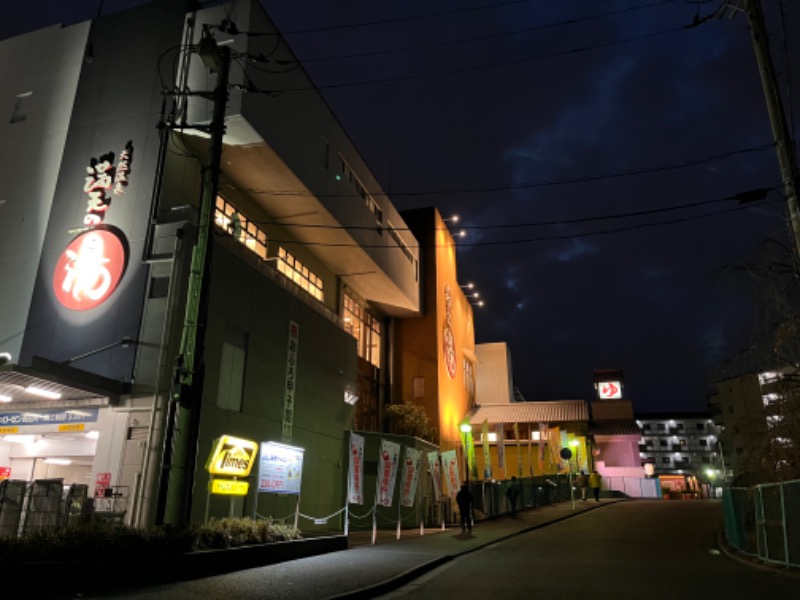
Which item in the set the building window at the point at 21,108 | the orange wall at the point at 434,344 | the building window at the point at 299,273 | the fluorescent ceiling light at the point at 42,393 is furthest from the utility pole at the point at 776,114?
the orange wall at the point at 434,344

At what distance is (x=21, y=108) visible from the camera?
2466 centimetres

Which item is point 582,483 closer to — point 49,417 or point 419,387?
point 419,387

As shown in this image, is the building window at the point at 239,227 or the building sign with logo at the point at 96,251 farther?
the building window at the point at 239,227

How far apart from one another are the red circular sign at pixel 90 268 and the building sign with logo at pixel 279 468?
7581mm

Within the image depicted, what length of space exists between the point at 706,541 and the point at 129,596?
17036 mm

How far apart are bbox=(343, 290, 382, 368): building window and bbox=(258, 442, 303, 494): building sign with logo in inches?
646

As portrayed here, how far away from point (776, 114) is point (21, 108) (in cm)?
2667

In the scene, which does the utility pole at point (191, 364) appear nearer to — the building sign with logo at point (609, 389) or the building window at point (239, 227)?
the building window at point (239, 227)

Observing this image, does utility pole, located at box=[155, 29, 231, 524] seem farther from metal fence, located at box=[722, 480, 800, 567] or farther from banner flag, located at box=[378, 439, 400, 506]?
metal fence, located at box=[722, 480, 800, 567]

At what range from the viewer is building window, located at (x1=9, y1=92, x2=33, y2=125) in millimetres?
24438

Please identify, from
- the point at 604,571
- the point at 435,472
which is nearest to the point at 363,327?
the point at 435,472

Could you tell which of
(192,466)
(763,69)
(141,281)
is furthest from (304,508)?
(763,69)

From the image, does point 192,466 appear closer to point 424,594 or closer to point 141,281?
point 424,594

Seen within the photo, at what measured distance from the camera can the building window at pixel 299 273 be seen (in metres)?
27.5
